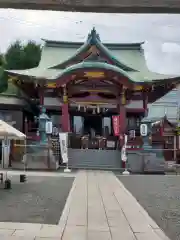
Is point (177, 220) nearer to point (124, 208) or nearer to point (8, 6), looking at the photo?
point (124, 208)

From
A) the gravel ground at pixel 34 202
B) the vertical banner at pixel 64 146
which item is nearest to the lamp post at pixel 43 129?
the vertical banner at pixel 64 146

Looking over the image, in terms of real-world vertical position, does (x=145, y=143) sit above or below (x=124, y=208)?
above

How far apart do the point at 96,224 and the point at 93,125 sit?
2341 cm

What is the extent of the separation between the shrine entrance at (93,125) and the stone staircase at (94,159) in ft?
27.1

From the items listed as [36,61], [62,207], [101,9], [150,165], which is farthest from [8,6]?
[36,61]

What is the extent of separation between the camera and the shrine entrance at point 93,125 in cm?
2981

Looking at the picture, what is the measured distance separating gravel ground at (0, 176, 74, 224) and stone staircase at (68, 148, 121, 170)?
6.99 metres

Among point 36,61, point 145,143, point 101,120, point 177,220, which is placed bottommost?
point 177,220

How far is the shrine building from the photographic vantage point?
70.7ft

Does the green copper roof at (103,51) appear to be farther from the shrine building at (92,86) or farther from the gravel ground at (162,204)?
the gravel ground at (162,204)

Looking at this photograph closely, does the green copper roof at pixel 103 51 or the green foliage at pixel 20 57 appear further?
the green foliage at pixel 20 57

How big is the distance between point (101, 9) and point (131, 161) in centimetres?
1652

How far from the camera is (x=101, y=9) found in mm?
4418

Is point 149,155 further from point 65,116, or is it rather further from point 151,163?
point 65,116
